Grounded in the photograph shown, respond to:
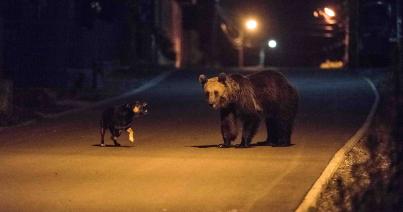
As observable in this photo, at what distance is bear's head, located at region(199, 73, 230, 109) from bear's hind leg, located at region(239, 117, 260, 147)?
24.7 inches

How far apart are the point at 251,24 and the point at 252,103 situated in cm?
4487

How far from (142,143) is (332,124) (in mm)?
5116

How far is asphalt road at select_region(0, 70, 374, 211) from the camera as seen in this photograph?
12.1 m

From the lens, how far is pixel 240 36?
6394 cm

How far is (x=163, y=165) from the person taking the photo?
1530 cm

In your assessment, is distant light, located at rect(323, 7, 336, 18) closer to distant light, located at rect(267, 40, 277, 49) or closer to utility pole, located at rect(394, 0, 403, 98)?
utility pole, located at rect(394, 0, 403, 98)

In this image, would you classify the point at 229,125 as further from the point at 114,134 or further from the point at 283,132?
the point at 114,134

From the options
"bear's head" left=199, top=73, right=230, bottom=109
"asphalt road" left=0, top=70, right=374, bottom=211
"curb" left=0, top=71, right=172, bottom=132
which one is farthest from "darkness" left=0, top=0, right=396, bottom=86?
"bear's head" left=199, top=73, right=230, bottom=109

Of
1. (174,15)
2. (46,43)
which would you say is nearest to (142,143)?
(46,43)

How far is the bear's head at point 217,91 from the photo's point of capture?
16.5m

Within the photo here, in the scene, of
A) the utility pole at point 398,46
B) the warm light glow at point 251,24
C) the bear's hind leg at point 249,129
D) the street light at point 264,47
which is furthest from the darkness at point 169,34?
the bear's hind leg at point 249,129

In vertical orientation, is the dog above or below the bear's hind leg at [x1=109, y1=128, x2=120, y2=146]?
above

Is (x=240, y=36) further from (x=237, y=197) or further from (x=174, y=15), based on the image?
(x=237, y=197)

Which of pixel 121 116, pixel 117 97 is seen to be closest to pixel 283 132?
pixel 121 116
